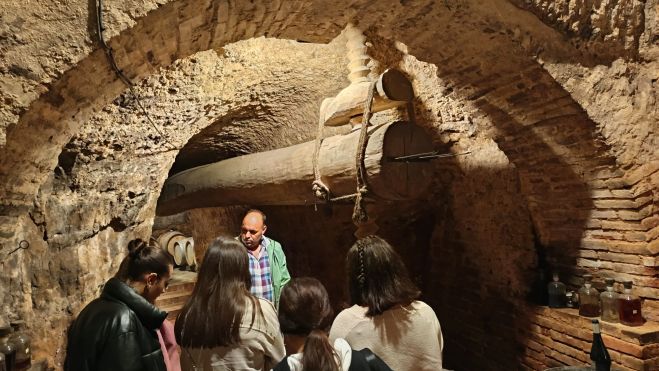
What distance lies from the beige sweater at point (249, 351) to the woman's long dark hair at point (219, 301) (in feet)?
0.08

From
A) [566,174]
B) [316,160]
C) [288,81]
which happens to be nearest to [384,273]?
[316,160]

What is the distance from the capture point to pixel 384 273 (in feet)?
6.41

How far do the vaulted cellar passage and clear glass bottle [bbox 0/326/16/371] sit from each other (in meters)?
0.04

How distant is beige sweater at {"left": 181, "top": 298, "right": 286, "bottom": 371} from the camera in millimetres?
1869

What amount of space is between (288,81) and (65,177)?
7.26 ft

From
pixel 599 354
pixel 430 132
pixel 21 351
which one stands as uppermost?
pixel 430 132

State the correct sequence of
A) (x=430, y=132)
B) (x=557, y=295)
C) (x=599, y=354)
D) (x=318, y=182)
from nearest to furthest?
(x=599, y=354) → (x=318, y=182) → (x=557, y=295) → (x=430, y=132)

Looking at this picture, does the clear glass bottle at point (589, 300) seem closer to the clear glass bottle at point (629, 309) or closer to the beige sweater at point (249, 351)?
the clear glass bottle at point (629, 309)

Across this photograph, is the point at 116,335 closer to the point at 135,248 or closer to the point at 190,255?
the point at 135,248

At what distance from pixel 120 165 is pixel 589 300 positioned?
3.37m

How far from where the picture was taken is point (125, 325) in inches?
66.8

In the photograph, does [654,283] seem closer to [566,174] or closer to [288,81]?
[566,174]

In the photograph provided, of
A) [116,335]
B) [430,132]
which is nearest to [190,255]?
[430,132]

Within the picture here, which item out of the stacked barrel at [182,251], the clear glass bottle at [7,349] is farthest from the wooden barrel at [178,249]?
the clear glass bottle at [7,349]
